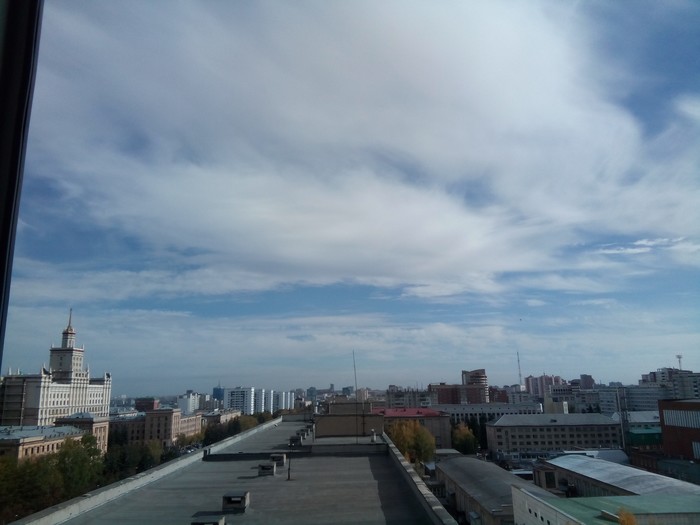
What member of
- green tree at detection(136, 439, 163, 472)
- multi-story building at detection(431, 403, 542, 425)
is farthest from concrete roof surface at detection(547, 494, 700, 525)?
multi-story building at detection(431, 403, 542, 425)

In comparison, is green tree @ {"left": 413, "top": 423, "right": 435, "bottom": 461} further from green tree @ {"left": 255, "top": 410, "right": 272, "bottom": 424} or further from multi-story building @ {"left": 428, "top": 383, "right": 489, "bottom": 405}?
multi-story building @ {"left": 428, "top": 383, "right": 489, "bottom": 405}

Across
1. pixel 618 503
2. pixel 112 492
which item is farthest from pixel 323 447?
pixel 618 503

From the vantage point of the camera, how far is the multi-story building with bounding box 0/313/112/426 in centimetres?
3112

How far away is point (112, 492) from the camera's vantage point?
4.67 m

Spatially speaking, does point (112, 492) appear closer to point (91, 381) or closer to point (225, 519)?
point (225, 519)

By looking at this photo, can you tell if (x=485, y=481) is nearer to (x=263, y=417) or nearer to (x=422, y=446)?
(x=422, y=446)

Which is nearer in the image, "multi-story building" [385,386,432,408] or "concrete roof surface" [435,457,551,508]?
"concrete roof surface" [435,457,551,508]

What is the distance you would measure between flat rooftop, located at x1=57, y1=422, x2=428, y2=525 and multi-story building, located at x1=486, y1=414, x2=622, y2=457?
92.2ft

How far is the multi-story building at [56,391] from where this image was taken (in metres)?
31.1

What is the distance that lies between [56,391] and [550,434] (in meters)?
32.9

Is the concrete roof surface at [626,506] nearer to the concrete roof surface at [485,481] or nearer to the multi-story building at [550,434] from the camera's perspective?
the concrete roof surface at [485,481]

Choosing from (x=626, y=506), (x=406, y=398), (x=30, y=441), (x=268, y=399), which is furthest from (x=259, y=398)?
(x=626, y=506)

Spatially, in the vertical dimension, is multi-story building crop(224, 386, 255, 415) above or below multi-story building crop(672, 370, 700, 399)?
below

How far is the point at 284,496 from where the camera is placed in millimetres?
4918
